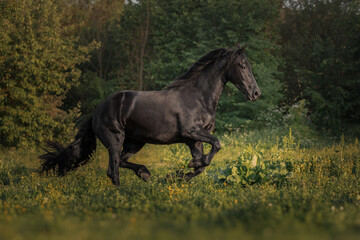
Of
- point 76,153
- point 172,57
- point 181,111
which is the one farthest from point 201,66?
point 172,57

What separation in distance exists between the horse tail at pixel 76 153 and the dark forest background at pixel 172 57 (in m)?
7.11

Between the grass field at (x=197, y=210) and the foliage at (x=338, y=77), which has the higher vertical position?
the foliage at (x=338, y=77)

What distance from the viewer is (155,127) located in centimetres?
626

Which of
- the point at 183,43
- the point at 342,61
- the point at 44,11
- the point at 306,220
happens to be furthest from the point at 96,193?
the point at 183,43

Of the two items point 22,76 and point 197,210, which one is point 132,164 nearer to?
point 197,210

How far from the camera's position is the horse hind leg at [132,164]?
262 inches

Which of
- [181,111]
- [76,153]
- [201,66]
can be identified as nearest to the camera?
[181,111]

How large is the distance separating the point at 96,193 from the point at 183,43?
20.2 meters

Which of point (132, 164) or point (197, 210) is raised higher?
point (197, 210)

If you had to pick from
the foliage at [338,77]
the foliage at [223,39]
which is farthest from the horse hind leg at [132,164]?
the foliage at [223,39]

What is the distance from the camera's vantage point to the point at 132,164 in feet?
22.2

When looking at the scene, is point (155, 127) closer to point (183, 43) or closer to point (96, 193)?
point (96, 193)

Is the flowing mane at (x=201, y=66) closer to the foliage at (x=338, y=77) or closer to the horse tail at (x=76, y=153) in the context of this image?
the horse tail at (x=76, y=153)

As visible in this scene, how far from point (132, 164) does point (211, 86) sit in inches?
79.8
